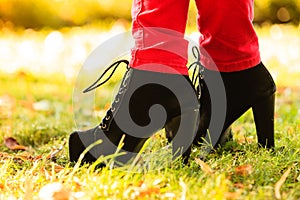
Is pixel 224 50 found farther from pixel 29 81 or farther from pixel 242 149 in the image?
pixel 29 81

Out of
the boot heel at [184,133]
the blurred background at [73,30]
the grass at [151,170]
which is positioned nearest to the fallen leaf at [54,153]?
the grass at [151,170]

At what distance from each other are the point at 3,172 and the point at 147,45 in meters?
0.52

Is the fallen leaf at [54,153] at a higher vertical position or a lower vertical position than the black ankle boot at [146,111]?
lower

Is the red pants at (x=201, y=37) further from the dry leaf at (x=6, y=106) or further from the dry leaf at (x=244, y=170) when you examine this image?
the dry leaf at (x=6, y=106)

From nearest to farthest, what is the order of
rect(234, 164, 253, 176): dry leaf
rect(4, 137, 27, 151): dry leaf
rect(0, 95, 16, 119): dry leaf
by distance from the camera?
rect(234, 164, 253, 176): dry leaf, rect(4, 137, 27, 151): dry leaf, rect(0, 95, 16, 119): dry leaf

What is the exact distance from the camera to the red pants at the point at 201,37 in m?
1.50

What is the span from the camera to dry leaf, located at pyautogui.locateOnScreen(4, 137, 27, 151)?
2053 millimetres

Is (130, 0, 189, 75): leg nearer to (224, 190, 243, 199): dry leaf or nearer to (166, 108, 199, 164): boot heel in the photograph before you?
(166, 108, 199, 164): boot heel

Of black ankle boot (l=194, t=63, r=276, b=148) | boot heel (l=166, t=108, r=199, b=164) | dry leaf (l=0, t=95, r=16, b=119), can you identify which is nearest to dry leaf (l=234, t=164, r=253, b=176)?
boot heel (l=166, t=108, r=199, b=164)

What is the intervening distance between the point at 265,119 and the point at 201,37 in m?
0.32

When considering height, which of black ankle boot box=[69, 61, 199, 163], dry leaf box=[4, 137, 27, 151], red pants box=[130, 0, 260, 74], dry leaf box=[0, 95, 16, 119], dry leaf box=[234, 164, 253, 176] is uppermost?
red pants box=[130, 0, 260, 74]

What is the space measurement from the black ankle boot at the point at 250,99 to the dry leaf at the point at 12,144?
0.68m

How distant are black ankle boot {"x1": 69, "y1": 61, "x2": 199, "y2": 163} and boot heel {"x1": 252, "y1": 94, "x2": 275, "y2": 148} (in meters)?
0.26

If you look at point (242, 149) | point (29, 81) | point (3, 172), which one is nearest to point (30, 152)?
point (3, 172)
